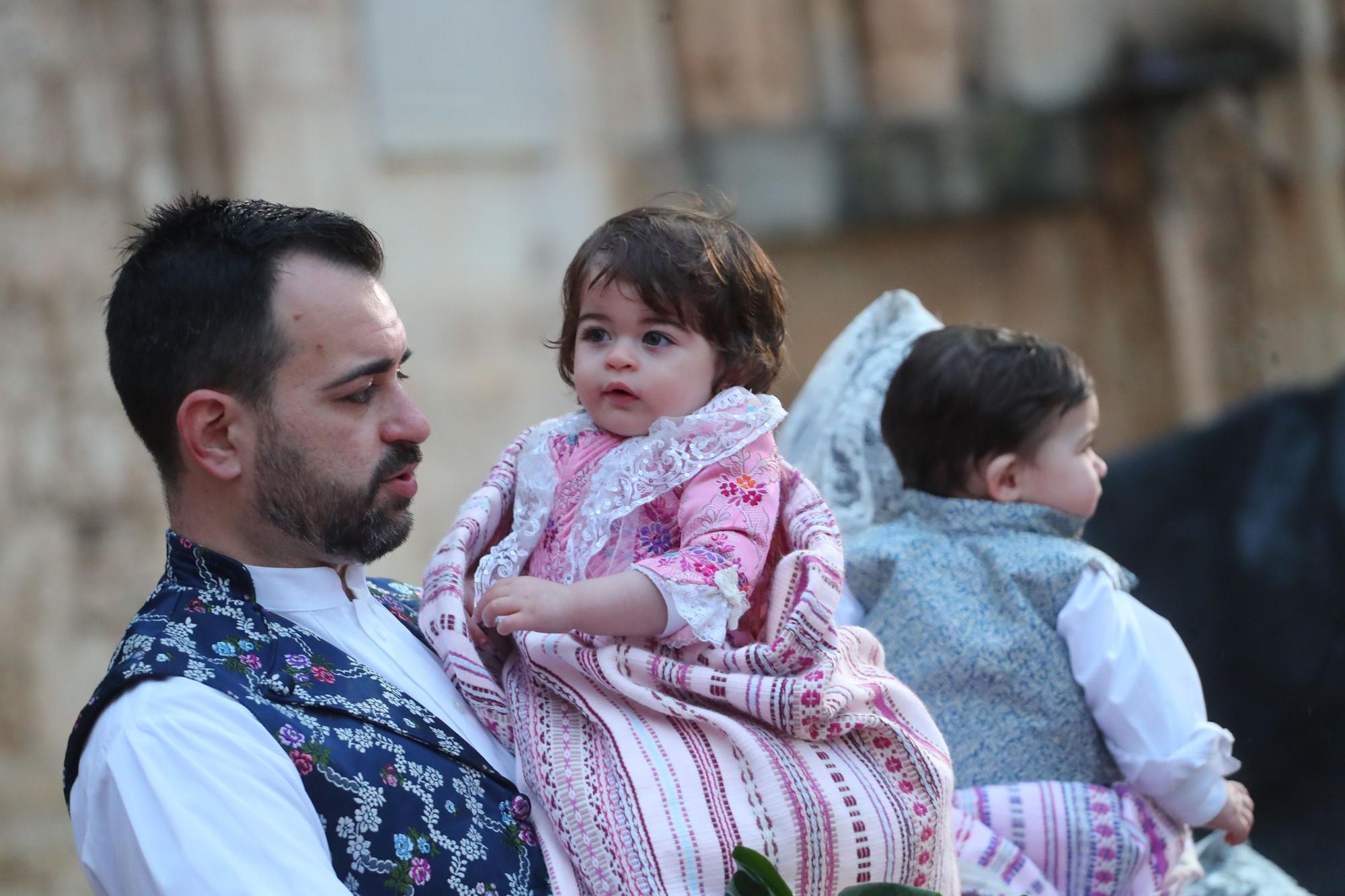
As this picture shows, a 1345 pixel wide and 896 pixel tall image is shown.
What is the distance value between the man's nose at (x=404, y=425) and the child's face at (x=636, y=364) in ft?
0.86

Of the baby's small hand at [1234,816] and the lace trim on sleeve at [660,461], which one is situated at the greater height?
the lace trim on sleeve at [660,461]

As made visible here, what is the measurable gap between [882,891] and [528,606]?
1.96ft

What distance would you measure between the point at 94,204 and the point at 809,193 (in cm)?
237

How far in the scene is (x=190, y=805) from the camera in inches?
70.6

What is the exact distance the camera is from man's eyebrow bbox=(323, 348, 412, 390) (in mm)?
Result: 2205

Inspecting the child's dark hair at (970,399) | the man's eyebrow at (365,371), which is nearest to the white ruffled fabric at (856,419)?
the child's dark hair at (970,399)

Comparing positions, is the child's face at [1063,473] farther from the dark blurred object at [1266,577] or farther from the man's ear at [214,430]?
the dark blurred object at [1266,577]

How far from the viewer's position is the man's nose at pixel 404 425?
2.23m

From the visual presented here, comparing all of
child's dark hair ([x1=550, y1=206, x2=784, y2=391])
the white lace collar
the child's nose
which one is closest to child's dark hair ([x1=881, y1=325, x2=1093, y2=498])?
child's dark hair ([x1=550, y1=206, x2=784, y2=391])

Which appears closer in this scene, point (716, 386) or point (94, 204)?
point (716, 386)

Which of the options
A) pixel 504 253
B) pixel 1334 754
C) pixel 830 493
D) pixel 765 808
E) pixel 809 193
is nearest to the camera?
pixel 765 808

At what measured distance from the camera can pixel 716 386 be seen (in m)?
2.23

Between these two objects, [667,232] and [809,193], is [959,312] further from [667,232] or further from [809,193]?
[667,232]

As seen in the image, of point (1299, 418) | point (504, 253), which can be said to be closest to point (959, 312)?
point (1299, 418)
